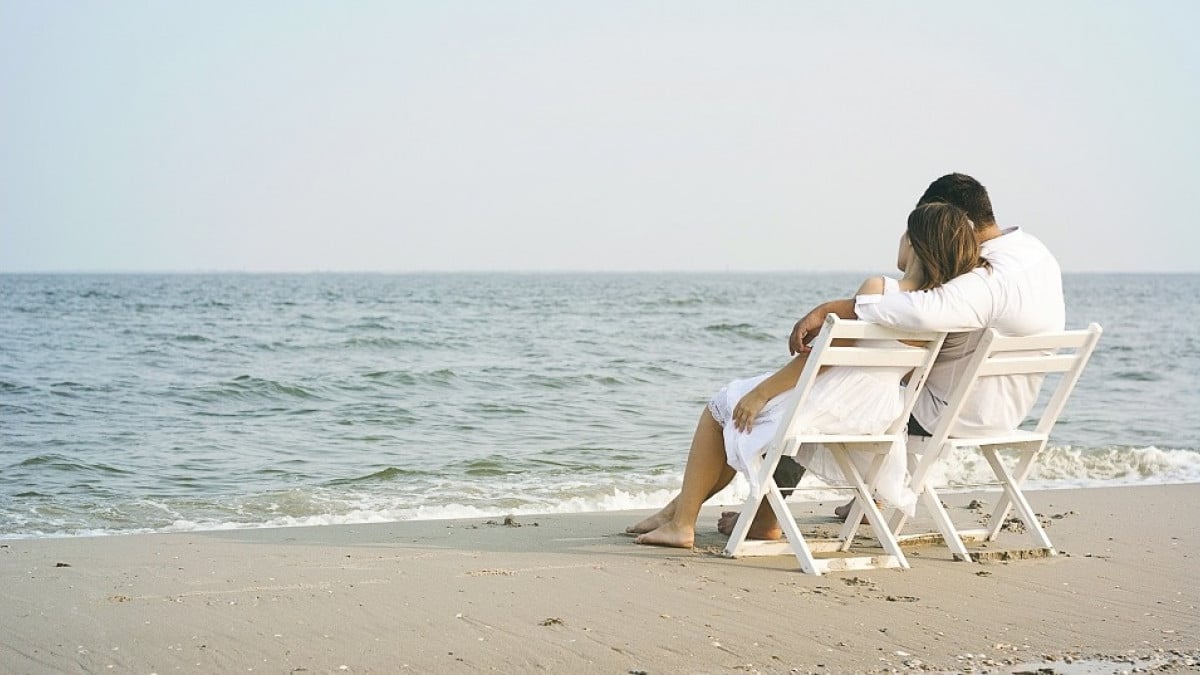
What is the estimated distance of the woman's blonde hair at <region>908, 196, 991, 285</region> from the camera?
4941 millimetres

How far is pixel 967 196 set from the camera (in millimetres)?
5242

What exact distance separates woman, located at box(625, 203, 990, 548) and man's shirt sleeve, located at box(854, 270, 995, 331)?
0.26 feet

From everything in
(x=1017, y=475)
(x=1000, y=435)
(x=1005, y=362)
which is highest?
(x=1005, y=362)

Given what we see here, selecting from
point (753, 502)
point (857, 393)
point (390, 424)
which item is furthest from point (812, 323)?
point (390, 424)

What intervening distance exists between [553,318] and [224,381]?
71.9ft

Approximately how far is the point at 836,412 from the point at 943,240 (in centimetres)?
81

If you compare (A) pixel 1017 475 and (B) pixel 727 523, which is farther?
(B) pixel 727 523

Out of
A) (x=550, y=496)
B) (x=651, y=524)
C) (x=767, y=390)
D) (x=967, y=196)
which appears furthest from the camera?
(x=550, y=496)

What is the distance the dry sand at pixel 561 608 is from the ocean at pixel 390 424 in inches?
66.1

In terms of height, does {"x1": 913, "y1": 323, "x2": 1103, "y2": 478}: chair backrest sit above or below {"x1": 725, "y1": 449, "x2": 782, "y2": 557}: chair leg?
above

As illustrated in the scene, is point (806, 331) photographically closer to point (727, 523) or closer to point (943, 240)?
point (943, 240)

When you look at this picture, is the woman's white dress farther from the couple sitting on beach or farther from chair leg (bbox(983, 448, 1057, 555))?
chair leg (bbox(983, 448, 1057, 555))

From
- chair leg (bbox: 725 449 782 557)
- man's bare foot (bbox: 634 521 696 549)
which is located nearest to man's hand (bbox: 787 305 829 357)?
chair leg (bbox: 725 449 782 557)

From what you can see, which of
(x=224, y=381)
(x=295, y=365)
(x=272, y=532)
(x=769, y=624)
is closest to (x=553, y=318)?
(x=295, y=365)
